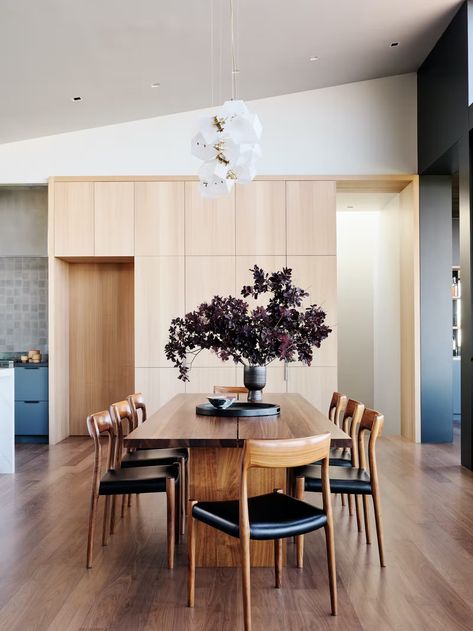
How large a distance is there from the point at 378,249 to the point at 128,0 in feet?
17.1

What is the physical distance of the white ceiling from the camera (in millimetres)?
4754

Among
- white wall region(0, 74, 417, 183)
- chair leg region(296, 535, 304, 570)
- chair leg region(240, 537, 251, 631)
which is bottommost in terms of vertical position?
chair leg region(296, 535, 304, 570)

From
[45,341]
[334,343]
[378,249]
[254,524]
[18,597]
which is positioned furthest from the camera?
[378,249]

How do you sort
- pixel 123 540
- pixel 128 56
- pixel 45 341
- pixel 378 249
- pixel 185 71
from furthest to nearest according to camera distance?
1. pixel 378 249
2. pixel 45 341
3. pixel 185 71
4. pixel 128 56
5. pixel 123 540

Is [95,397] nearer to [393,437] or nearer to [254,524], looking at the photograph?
[393,437]

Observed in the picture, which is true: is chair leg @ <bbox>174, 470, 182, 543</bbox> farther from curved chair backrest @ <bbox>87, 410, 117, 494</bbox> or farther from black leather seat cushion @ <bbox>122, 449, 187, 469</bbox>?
curved chair backrest @ <bbox>87, 410, 117, 494</bbox>

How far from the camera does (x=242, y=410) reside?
11.2 feet

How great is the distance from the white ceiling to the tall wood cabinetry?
0.84 m

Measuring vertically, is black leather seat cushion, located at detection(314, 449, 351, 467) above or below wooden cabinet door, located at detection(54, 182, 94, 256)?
below

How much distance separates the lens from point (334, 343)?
6.77 metres

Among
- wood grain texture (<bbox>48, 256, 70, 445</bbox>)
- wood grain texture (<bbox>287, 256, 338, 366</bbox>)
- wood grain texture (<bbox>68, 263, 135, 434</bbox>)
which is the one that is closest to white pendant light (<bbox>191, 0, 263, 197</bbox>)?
wood grain texture (<bbox>287, 256, 338, 366</bbox>)

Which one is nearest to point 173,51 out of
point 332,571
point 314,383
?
point 314,383

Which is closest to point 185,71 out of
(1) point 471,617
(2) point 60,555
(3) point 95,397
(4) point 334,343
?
(4) point 334,343

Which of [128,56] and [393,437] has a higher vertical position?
[128,56]
